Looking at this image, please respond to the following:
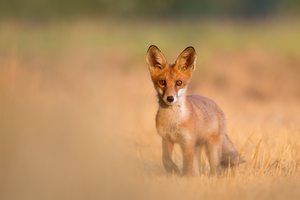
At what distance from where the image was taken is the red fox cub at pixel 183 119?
874 centimetres

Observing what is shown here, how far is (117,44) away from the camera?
24938mm

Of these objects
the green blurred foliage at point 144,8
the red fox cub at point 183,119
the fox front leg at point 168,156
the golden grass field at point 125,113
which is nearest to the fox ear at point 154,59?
the red fox cub at point 183,119

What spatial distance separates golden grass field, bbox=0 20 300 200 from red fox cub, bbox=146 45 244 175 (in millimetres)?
257

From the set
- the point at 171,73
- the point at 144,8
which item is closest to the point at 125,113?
the point at 171,73

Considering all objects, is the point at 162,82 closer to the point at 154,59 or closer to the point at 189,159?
the point at 154,59

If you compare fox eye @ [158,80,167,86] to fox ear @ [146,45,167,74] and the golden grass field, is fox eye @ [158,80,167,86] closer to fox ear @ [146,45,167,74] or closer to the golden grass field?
fox ear @ [146,45,167,74]

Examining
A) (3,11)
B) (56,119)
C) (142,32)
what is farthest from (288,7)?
(56,119)

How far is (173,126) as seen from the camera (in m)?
8.84

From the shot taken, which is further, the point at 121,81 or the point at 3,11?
the point at 3,11

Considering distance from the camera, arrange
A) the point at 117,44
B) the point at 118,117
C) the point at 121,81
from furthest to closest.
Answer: the point at 117,44 → the point at 121,81 → the point at 118,117

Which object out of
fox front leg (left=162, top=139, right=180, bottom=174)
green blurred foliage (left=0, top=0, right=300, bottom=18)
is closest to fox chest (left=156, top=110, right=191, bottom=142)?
fox front leg (left=162, top=139, right=180, bottom=174)

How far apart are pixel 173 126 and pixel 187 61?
0.68 metres

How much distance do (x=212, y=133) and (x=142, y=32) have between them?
66.1 feet

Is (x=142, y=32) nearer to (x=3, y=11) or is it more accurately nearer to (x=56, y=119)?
(x=3, y=11)
